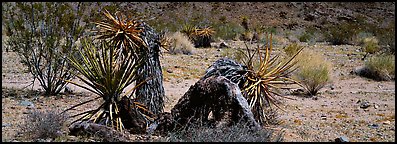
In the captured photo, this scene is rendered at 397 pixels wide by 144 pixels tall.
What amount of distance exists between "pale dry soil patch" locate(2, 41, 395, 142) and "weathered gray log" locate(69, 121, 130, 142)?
131 millimetres

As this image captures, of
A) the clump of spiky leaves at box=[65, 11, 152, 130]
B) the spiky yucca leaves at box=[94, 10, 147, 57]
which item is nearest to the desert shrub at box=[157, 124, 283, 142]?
the clump of spiky leaves at box=[65, 11, 152, 130]

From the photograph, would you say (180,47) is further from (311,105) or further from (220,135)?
(220,135)

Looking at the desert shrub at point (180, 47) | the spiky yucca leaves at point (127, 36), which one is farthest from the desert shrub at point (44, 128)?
the desert shrub at point (180, 47)

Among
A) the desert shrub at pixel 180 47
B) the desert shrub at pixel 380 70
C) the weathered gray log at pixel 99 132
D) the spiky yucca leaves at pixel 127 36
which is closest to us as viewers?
the weathered gray log at pixel 99 132

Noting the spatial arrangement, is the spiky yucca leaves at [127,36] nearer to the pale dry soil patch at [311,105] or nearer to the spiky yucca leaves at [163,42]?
the spiky yucca leaves at [163,42]

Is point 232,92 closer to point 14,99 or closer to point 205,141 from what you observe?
point 205,141

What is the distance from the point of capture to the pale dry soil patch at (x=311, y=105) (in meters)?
6.71

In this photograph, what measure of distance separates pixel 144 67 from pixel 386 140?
3655 mm

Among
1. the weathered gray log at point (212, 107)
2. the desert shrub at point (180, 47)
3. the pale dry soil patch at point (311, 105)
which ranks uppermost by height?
the desert shrub at point (180, 47)

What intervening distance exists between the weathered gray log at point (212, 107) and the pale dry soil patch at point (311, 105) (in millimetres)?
616

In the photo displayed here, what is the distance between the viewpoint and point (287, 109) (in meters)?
8.96

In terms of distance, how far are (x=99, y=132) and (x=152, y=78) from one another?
1.78 meters

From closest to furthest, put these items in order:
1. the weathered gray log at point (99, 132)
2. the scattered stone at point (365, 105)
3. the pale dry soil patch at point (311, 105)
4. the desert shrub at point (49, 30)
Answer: the weathered gray log at point (99, 132), the pale dry soil patch at point (311, 105), the scattered stone at point (365, 105), the desert shrub at point (49, 30)

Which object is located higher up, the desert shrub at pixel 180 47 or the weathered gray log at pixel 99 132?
the desert shrub at pixel 180 47
